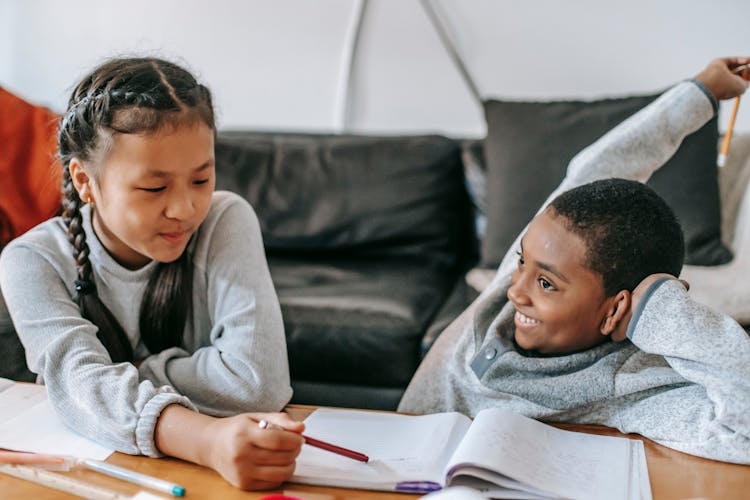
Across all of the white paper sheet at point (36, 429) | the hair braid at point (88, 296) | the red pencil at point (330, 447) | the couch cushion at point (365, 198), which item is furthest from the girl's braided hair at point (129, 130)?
the couch cushion at point (365, 198)

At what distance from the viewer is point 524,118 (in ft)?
7.09

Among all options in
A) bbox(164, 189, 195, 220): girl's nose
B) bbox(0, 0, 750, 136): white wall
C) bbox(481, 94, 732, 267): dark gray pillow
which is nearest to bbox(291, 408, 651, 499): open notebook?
bbox(164, 189, 195, 220): girl's nose

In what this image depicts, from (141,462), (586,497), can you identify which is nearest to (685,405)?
(586,497)

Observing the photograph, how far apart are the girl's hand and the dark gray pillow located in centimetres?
132

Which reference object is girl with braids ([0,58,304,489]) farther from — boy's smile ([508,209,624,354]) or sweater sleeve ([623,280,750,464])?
sweater sleeve ([623,280,750,464])

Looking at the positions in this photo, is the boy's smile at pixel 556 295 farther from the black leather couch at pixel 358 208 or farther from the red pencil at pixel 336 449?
the black leather couch at pixel 358 208

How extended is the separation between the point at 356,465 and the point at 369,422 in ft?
0.43

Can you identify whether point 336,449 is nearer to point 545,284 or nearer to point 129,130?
point 545,284

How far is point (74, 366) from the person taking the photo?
104 centimetres

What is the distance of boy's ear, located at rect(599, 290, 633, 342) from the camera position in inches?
41.9

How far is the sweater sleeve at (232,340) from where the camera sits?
111 cm

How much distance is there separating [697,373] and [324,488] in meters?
0.48

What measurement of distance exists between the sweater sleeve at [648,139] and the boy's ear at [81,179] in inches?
26.4

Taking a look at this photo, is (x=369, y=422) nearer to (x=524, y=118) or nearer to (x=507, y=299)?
(x=507, y=299)
